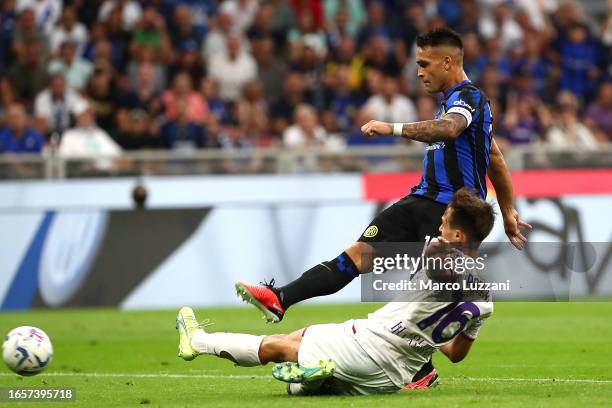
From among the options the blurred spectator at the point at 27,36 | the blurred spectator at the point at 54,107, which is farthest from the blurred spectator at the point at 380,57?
the blurred spectator at the point at 27,36

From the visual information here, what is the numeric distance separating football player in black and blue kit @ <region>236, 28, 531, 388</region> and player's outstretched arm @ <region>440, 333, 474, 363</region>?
0.22 metres

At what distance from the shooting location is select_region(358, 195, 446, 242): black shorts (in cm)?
941

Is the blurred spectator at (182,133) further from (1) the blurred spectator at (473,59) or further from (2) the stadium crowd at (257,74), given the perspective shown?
(1) the blurred spectator at (473,59)

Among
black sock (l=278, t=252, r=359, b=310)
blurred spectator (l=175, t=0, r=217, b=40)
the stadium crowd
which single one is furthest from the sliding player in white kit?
blurred spectator (l=175, t=0, r=217, b=40)

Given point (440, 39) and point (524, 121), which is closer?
point (440, 39)

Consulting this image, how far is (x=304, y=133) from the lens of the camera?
20703mm

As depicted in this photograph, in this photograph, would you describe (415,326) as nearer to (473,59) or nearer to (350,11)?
(473,59)

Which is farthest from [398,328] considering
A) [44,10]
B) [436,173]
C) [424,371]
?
[44,10]

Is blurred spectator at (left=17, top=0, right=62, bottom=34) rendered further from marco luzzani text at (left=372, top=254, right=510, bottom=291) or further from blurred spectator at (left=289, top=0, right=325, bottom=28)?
marco luzzani text at (left=372, top=254, right=510, bottom=291)

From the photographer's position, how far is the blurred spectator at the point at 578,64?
23469 mm

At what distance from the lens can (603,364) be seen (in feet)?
35.0

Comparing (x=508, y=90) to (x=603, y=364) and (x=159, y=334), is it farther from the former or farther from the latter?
(x=603, y=364)

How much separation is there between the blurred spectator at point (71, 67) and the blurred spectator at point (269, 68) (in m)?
2.95

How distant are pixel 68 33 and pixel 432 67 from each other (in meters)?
13.0
